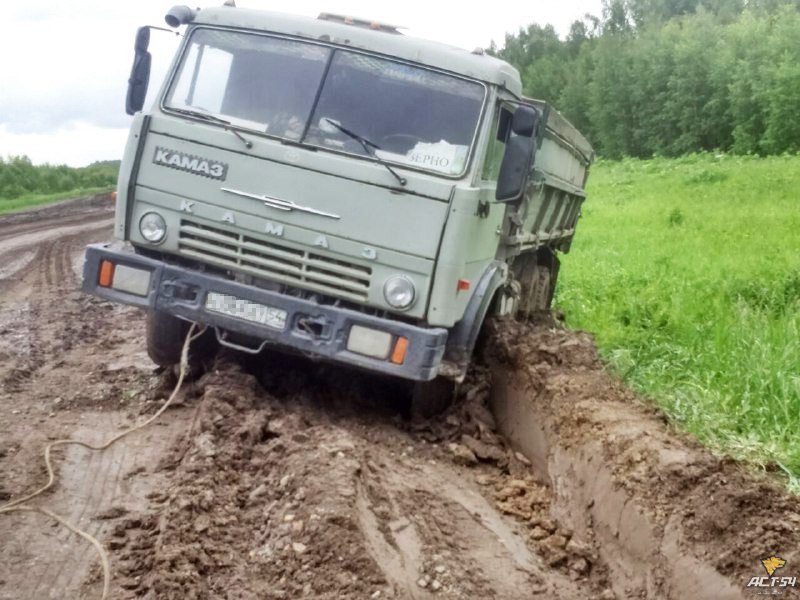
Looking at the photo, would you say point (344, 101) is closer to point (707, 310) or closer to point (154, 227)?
point (154, 227)

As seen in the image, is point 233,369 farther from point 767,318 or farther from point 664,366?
point 767,318

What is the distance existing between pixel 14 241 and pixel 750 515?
13.4 metres

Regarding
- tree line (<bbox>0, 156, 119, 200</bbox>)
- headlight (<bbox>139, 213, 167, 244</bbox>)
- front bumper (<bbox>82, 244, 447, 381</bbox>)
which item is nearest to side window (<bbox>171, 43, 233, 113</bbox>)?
headlight (<bbox>139, 213, 167, 244</bbox>)

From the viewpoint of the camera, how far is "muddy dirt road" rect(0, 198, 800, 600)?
4133mm

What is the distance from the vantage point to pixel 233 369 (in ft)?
21.7

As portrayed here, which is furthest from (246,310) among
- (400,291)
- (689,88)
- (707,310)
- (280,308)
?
(689,88)

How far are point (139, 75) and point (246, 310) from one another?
1.74 meters

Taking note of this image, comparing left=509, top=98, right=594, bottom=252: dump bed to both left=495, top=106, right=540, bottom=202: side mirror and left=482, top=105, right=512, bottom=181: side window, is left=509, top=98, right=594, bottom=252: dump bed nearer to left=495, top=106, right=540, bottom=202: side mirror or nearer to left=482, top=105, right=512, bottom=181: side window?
left=482, top=105, right=512, bottom=181: side window

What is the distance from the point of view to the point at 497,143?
6.45 metres

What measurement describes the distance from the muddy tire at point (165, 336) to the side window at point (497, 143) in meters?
2.31

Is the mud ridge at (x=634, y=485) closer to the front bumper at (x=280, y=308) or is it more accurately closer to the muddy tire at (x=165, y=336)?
the front bumper at (x=280, y=308)

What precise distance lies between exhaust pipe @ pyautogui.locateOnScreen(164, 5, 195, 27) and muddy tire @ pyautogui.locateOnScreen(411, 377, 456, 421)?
274 cm

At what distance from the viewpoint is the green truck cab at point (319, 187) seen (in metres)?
5.85

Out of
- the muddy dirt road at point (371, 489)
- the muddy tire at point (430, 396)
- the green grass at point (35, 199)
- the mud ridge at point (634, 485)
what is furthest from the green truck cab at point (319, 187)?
the green grass at point (35, 199)
